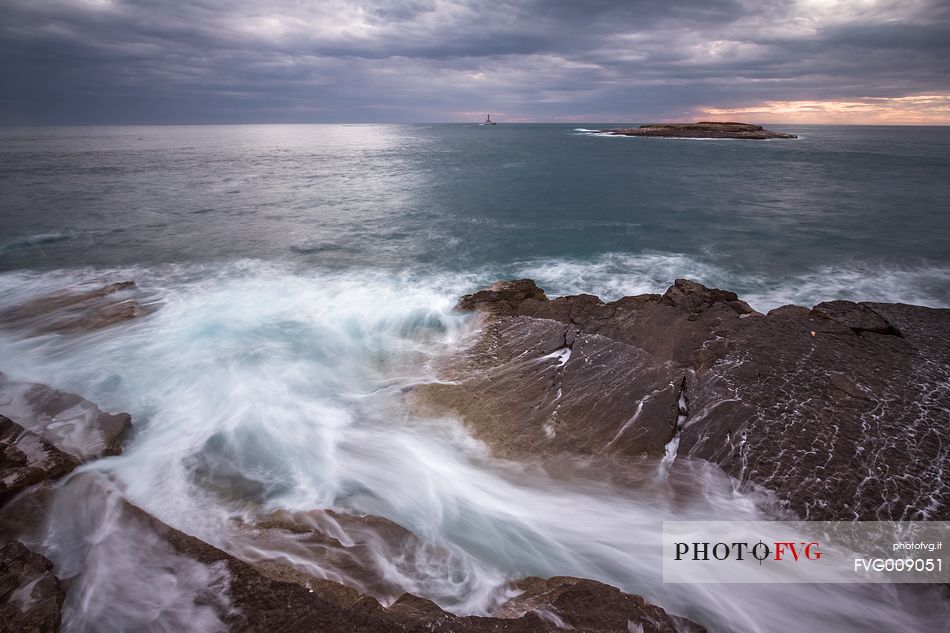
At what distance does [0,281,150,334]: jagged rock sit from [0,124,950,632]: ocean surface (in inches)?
15.9

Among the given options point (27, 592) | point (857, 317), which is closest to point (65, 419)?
point (27, 592)

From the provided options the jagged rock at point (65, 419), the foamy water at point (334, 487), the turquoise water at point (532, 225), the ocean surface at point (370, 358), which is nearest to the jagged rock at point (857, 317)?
the ocean surface at point (370, 358)

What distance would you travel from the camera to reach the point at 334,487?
265 inches

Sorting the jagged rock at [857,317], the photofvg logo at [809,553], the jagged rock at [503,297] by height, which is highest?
the jagged rock at [857,317]

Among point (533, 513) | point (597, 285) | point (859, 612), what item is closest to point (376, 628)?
point (533, 513)

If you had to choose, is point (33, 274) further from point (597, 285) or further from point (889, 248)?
point (889, 248)

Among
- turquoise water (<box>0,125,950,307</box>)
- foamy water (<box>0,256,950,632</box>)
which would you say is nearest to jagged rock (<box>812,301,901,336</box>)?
turquoise water (<box>0,125,950,307</box>)

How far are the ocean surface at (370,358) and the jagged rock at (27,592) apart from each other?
0.25m

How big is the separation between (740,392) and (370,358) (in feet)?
23.3

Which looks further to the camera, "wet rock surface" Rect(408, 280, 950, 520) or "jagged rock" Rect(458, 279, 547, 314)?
"jagged rock" Rect(458, 279, 547, 314)

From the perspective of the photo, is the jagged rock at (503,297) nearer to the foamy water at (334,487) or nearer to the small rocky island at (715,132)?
the foamy water at (334,487)

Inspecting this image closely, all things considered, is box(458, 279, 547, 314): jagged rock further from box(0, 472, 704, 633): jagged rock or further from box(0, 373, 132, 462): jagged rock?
box(0, 373, 132, 462): jagged rock

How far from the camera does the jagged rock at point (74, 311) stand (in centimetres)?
1105

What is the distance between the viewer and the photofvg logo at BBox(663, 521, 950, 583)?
5129 millimetres
